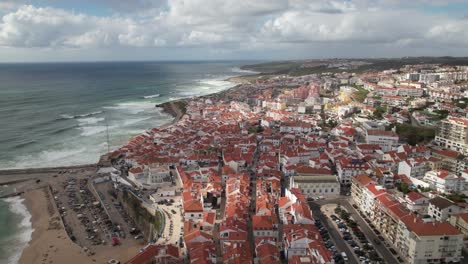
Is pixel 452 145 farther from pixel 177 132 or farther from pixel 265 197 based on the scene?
pixel 177 132

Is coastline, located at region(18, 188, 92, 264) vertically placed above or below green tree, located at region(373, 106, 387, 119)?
below

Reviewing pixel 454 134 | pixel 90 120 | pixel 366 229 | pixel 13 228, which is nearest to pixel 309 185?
pixel 366 229

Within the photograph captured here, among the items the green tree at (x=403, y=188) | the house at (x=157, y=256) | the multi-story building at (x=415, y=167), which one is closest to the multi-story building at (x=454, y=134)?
the multi-story building at (x=415, y=167)

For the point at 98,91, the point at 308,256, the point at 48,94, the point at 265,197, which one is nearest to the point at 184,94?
the point at 98,91

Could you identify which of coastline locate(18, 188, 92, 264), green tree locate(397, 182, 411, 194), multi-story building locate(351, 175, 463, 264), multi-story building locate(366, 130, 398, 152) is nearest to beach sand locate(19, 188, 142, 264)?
coastline locate(18, 188, 92, 264)

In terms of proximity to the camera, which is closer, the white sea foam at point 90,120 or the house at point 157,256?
the house at point 157,256

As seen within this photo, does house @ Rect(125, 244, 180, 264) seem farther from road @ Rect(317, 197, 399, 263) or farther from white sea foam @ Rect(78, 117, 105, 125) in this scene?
white sea foam @ Rect(78, 117, 105, 125)

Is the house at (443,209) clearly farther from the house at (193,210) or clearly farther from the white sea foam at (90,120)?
the white sea foam at (90,120)
